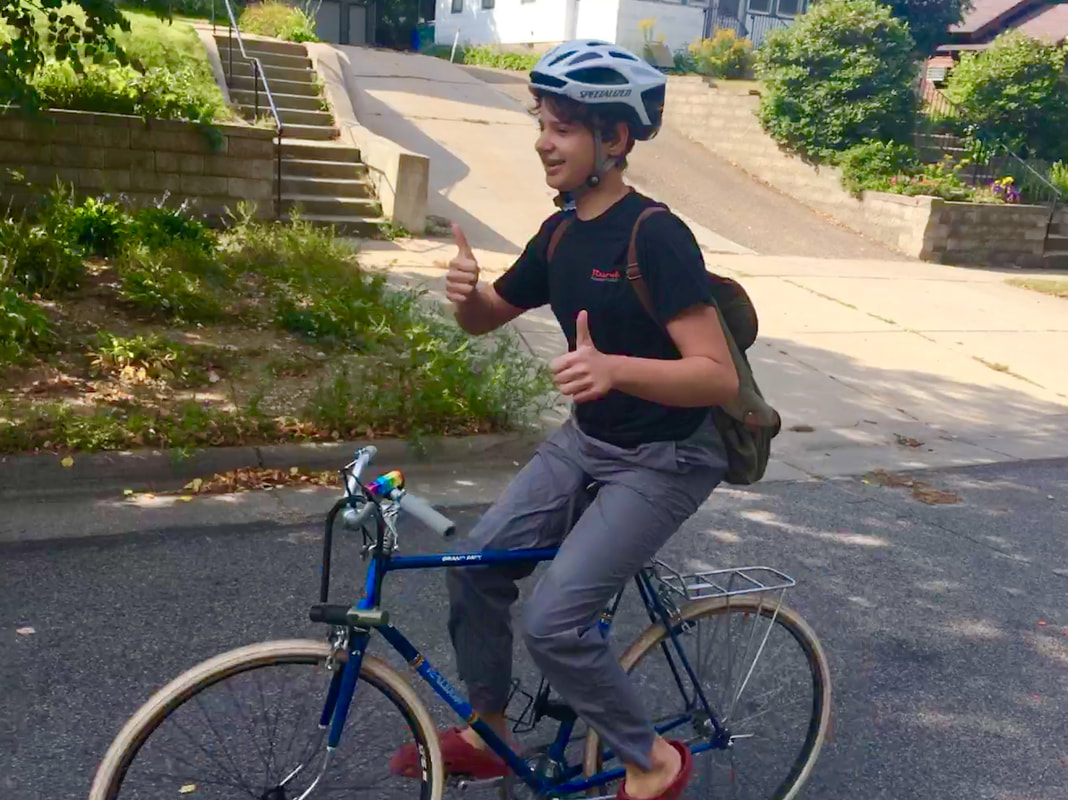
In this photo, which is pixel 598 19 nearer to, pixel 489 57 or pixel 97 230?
pixel 489 57

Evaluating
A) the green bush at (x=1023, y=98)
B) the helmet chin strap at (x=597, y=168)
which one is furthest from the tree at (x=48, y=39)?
the green bush at (x=1023, y=98)

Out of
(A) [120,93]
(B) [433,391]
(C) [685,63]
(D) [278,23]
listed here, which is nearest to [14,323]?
(B) [433,391]

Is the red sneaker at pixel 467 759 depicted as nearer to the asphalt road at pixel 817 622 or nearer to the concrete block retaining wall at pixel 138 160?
the asphalt road at pixel 817 622

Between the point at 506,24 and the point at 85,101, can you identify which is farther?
the point at 506,24

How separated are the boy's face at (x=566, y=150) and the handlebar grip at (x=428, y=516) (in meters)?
0.84

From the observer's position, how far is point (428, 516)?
233 centimetres

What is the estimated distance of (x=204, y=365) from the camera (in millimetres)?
6781

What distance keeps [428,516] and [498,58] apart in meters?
25.1

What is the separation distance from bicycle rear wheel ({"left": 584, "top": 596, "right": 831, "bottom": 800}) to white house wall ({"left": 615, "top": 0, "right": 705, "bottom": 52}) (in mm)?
23346

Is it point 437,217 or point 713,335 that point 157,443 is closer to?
point 713,335

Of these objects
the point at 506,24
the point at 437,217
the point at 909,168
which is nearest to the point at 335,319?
the point at 437,217

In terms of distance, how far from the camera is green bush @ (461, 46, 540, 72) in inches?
980

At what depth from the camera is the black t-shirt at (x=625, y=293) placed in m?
2.49

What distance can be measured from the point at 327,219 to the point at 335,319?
4299 mm
